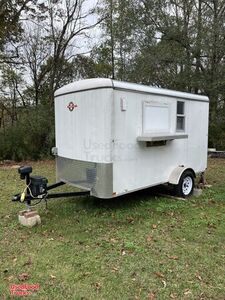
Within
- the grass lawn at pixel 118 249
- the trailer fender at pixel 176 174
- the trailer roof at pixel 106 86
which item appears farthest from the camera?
the trailer fender at pixel 176 174

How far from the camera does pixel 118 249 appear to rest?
3.72 metres

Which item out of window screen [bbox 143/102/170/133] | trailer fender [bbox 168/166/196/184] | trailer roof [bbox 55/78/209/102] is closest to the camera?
trailer roof [bbox 55/78/209/102]

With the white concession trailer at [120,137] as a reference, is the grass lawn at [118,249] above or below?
below

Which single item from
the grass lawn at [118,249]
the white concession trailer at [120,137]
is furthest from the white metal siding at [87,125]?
the grass lawn at [118,249]

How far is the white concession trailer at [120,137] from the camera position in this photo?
452 centimetres

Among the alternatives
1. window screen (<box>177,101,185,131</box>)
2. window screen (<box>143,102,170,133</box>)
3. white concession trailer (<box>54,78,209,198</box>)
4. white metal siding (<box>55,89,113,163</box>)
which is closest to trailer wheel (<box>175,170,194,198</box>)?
white concession trailer (<box>54,78,209,198</box>)

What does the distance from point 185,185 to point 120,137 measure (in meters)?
2.27

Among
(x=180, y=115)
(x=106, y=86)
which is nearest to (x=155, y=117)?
(x=180, y=115)

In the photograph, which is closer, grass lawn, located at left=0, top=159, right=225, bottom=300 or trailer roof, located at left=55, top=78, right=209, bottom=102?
grass lawn, located at left=0, top=159, right=225, bottom=300

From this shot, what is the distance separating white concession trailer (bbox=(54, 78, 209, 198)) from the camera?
14.8ft

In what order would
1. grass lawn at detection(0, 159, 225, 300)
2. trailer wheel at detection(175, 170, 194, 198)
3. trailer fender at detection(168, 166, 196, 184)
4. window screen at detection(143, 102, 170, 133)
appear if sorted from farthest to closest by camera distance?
1. trailer wheel at detection(175, 170, 194, 198)
2. trailer fender at detection(168, 166, 196, 184)
3. window screen at detection(143, 102, 170, 133)
4. grass lawn at detection(0, 159, 225, 300)

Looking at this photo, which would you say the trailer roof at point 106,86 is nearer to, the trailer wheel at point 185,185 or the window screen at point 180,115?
the window screen at point 180,115

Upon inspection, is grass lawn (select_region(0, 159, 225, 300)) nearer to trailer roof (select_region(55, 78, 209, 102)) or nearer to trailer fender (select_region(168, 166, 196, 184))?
trailer fender (select_region(168, 166, 196, 184))

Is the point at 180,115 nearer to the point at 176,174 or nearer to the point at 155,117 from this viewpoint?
the point at 155,117
